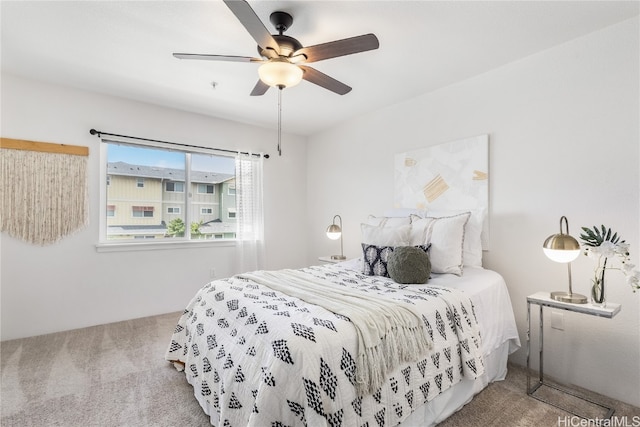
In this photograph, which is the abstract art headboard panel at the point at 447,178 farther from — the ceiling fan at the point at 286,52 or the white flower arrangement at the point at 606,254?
the ceiling fan at the point at 286,52

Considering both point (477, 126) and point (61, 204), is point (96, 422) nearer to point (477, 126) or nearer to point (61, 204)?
point (61, 204)

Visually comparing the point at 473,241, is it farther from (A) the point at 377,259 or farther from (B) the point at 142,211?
(B) the point at 142,211

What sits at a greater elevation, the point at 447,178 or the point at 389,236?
the point at 447,178

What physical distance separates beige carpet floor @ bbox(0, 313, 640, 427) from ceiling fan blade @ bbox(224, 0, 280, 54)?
2.16 m

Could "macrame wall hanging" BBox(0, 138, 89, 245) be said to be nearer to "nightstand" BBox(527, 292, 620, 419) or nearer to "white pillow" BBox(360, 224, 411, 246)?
"white pillow" BBox(360, 224, 411, 246)

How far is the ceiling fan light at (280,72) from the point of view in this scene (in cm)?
189

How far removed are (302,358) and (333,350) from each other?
0.47 feet

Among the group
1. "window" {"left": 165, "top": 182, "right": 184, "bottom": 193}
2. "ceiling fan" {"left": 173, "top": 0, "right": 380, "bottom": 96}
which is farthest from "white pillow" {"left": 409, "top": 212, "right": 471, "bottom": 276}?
"window" {"left": 165, "top": 182, "right": 184, "bottom": 193}

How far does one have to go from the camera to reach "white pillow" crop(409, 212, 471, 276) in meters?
2.39

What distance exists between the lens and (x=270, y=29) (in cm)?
212

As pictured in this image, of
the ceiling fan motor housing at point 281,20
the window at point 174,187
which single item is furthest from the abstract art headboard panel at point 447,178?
the window at point 174,187

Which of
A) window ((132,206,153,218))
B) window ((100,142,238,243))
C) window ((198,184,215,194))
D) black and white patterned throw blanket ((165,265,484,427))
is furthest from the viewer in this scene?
window ((198,184,215,194))

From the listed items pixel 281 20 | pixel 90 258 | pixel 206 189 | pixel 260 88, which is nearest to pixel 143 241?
pixel 90 258

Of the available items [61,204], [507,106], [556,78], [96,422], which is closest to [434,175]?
[507,106]
